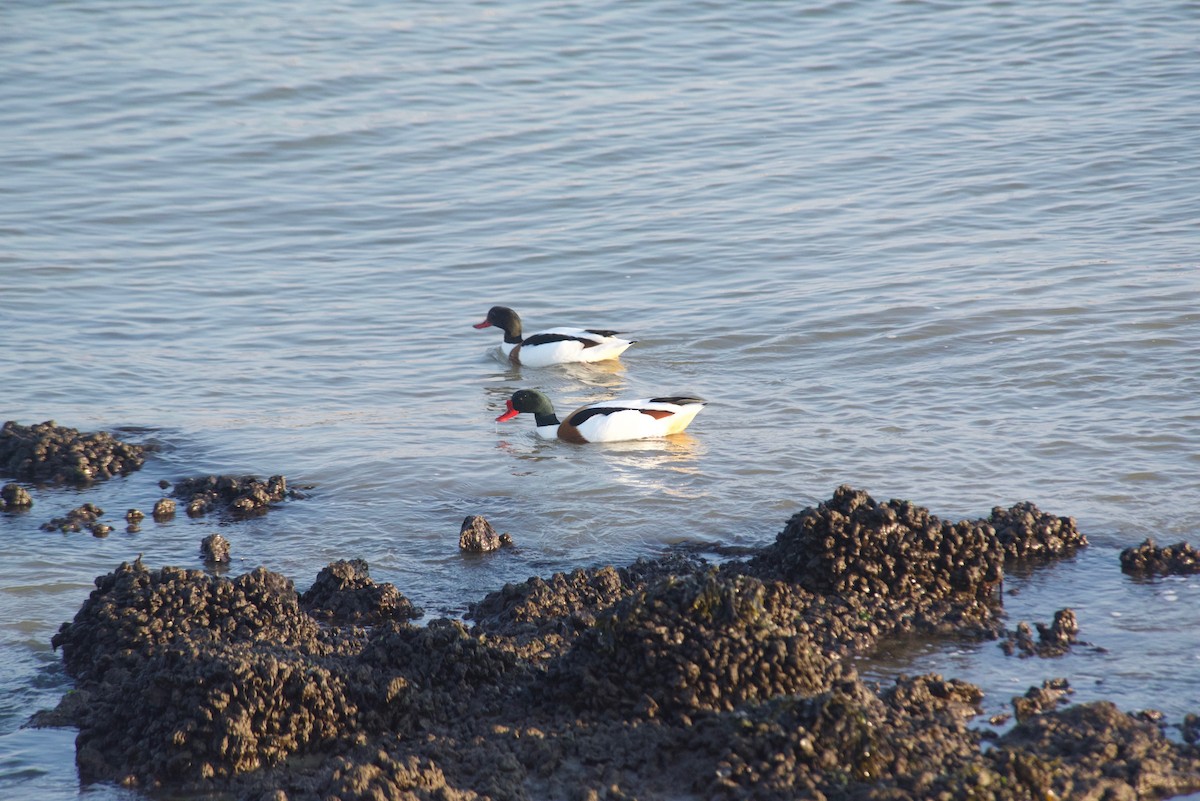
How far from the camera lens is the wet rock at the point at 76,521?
811 cm

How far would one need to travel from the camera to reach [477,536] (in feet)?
25.3

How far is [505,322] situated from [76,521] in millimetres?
5763

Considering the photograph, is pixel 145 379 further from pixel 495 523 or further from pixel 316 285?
pixel 495 523

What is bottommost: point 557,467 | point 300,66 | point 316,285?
point 557,467

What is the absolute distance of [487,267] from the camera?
50.0ft

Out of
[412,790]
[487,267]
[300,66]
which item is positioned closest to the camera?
[412,790]

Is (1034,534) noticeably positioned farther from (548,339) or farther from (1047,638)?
(548,339)

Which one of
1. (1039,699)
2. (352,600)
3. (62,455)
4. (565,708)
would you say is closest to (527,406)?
(62,455)

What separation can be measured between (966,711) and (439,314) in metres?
9.37

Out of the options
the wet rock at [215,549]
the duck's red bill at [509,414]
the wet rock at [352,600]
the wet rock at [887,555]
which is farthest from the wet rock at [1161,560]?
the duck's red bill at [509,414]

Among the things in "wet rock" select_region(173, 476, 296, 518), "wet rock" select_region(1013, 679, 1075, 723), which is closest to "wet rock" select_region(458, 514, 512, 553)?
"wet rock" select_region(173, 476, 296, 518)


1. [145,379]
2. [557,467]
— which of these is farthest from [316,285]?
[557,467]

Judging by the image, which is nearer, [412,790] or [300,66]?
[412,790]

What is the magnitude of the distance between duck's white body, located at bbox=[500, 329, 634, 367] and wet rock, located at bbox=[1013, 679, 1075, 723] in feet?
24.2
